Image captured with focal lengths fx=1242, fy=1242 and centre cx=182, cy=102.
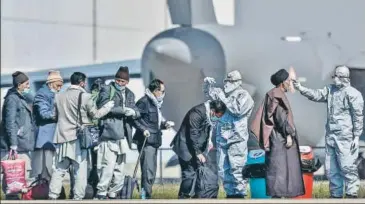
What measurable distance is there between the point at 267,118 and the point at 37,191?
6.58ft

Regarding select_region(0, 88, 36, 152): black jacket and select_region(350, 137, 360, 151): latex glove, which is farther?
select_region(350, 137, 360, 151): latex glove

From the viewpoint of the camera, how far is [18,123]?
10.4 meters

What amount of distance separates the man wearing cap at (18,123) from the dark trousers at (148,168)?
3.13ft

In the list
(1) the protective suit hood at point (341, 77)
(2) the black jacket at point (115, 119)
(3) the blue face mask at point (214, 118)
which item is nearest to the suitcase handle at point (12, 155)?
(2) the black jacket at point (115, 119)

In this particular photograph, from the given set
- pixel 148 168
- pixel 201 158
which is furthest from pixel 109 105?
pixel 201 158

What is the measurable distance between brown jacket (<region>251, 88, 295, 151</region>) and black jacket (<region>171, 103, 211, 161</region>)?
460mm

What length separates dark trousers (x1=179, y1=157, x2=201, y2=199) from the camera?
34.6 feet

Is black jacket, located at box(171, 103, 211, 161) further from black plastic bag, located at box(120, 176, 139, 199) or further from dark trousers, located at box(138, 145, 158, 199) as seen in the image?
black plastic bag, located at box(120, 176, 139, 199)

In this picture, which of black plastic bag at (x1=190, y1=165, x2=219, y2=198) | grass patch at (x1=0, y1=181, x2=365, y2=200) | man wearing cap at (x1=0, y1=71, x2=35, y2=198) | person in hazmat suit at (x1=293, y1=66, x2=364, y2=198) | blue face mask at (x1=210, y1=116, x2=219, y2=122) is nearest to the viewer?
man wearing cap at (x1=0, y1=71, x2=35, y2=198)

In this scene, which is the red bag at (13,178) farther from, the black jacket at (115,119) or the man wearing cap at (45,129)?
the black jacket at (115,119)

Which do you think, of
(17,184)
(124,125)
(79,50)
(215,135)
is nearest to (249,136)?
(215,135)

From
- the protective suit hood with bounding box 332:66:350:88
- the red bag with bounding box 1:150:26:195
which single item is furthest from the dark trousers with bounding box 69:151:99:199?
the protective suit hood with bounding box 332:66:350:88

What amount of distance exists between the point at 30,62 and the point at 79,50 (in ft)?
→ 3.22

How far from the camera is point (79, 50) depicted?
17547mm
